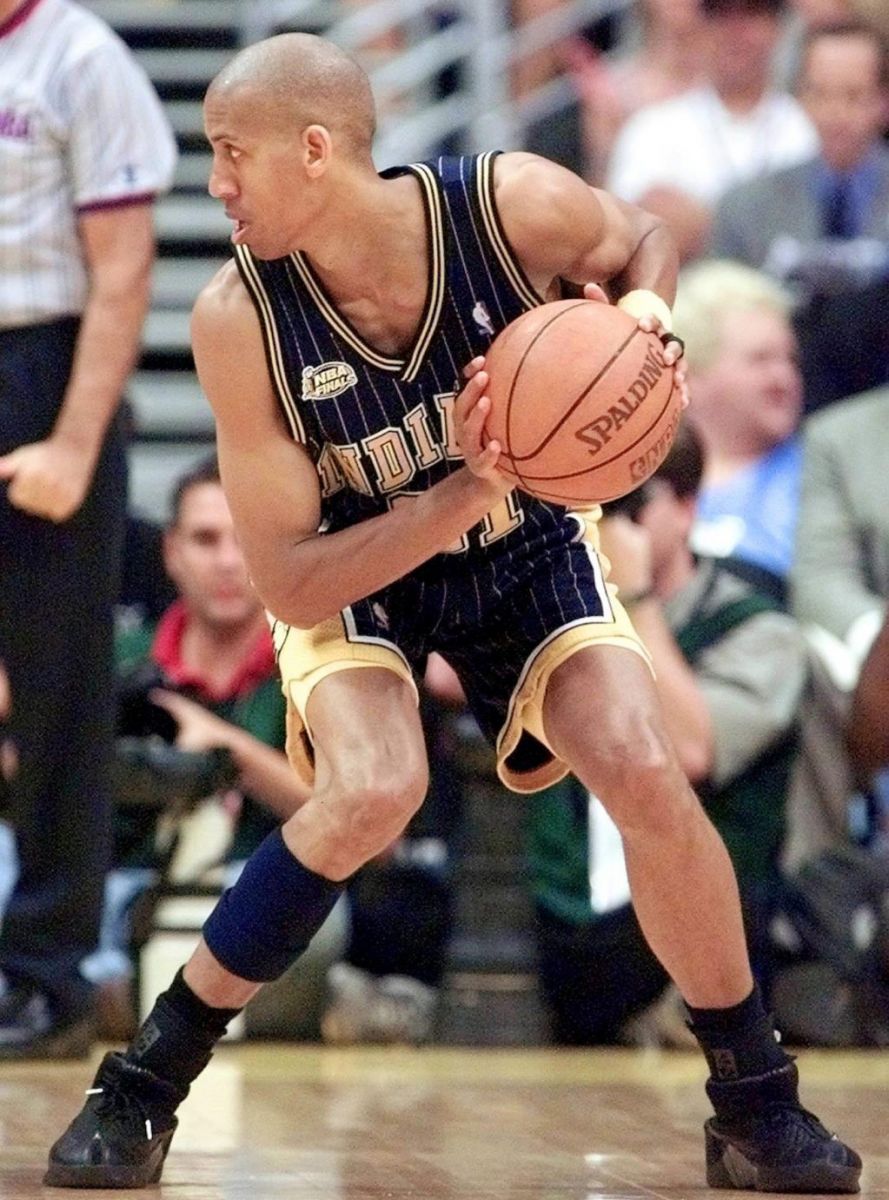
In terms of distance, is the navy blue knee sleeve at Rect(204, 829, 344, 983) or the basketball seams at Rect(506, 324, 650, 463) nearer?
the basketball seams at Rect(506, 324, 650, 463)

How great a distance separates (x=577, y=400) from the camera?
3338 mm

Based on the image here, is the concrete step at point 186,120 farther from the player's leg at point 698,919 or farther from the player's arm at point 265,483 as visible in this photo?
the player's leg at point 698,919

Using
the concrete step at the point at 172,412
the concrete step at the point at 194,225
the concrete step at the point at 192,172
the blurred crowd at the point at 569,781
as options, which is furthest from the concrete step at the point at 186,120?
the blurred crowd at the point at 569,781

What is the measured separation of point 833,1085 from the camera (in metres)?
4.98

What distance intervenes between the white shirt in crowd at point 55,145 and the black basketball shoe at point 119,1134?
2.06 m

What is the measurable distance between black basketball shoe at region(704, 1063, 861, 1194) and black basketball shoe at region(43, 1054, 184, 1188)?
858mm

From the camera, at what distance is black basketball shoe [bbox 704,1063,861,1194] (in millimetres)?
3547

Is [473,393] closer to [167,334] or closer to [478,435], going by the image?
[478,435]

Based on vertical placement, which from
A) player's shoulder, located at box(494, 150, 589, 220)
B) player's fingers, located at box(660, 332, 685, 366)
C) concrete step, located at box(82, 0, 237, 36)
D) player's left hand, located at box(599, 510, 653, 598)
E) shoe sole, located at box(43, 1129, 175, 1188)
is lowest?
player's left hand, located at box(599, 510, 653, 598)

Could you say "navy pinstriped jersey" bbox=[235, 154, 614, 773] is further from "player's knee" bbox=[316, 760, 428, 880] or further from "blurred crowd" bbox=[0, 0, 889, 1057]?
"blurred crowd" bbox=[0, 0, 889, 1057]

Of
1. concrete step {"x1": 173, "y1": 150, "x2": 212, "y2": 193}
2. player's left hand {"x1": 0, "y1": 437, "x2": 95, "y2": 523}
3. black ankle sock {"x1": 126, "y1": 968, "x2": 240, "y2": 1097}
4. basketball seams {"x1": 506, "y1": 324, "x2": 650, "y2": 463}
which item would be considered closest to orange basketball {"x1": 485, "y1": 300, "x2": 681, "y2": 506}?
basketball seams {"x1": 506, "y1": 324, "x2": 650, "y2": 463}

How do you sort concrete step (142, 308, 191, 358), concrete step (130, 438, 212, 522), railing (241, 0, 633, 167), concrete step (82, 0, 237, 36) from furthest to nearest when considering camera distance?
concrete step (82, 0, 237, 36), concrete step (142, 308, 191, 358), railing (241, 0, 633, 167), concrete step (130, 438, 212, 522)

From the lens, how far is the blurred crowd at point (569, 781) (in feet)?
17.0

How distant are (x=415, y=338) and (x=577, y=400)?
39cm
